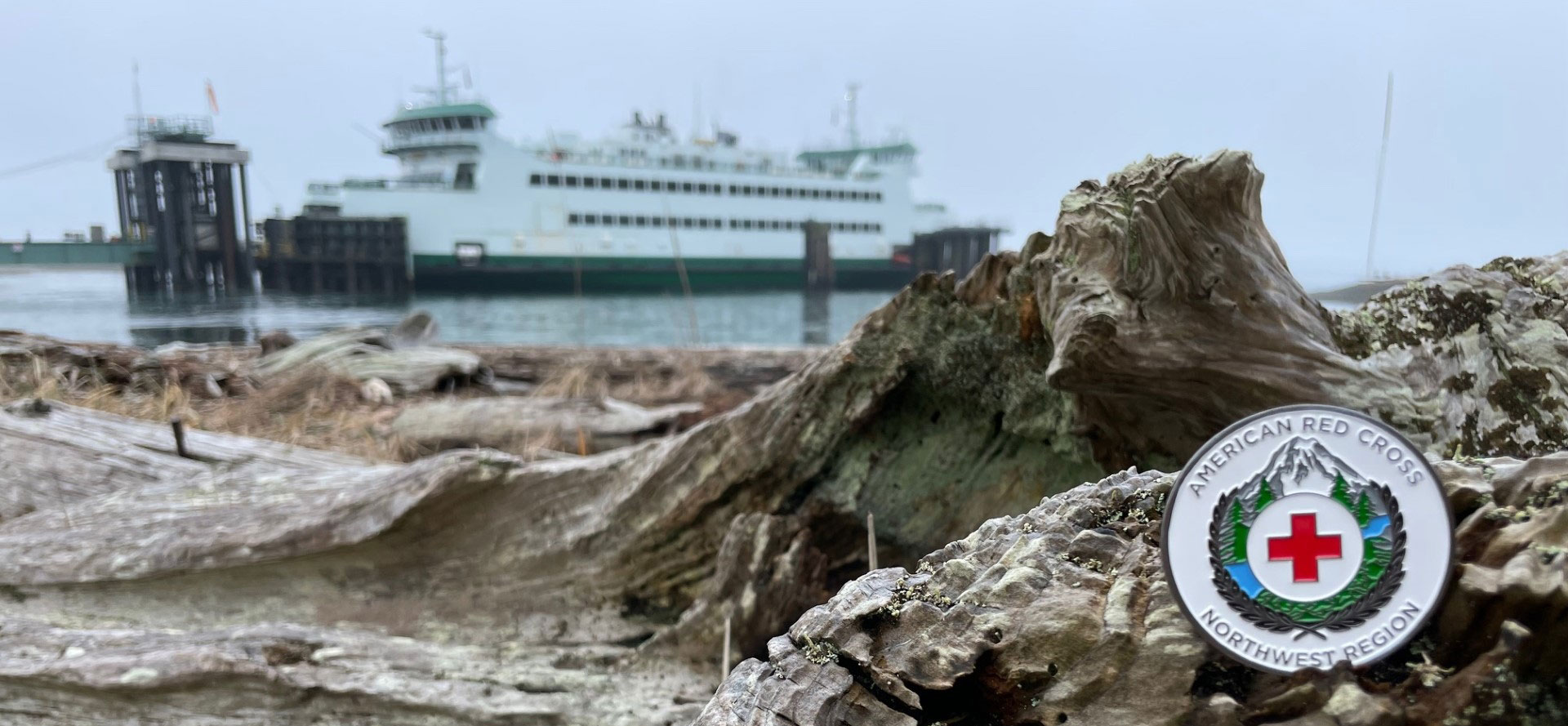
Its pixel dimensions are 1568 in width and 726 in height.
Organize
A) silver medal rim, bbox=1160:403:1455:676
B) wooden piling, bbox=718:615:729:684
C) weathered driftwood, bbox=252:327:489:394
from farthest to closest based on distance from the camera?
weathered driftwood, bbox=252:327:489:394, wooden piling, bbox=718:615:729:684, silver medal rim, bbox=1160:403:1455:676

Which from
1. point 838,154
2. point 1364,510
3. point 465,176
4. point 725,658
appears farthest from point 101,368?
point 838,154

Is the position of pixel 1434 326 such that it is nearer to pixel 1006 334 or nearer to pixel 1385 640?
pixel 1006 334

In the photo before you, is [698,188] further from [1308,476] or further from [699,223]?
[1308,476]

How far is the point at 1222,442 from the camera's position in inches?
33.0

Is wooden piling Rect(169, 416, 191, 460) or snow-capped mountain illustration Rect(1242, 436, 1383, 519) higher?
snow-capped mountain illustration Rect(1242, 436, 1383, 519)

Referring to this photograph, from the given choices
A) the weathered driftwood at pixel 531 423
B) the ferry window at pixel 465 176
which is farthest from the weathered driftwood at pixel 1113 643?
the ferry window at pixel 465 176

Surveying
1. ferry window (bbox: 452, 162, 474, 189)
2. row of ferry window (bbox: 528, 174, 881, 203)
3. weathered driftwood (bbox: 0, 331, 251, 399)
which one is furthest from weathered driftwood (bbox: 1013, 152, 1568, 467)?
ferry window (bbox: 452, 162, 474, 189)

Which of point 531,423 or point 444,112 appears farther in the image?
point 444,112

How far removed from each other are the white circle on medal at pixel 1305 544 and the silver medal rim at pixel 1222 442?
2.8 inches

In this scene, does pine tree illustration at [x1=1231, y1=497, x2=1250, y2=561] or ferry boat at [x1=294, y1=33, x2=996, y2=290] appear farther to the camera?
ferry boat at [x1=294, y1=33, x2=996, y2=290]

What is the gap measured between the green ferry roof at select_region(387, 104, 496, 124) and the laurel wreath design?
31.3 metres

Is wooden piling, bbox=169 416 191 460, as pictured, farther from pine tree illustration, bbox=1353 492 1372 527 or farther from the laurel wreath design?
pine tree illustration, bbox=1353 492 1372 527

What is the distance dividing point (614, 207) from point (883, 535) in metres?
29.5

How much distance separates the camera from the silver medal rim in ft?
2.60
